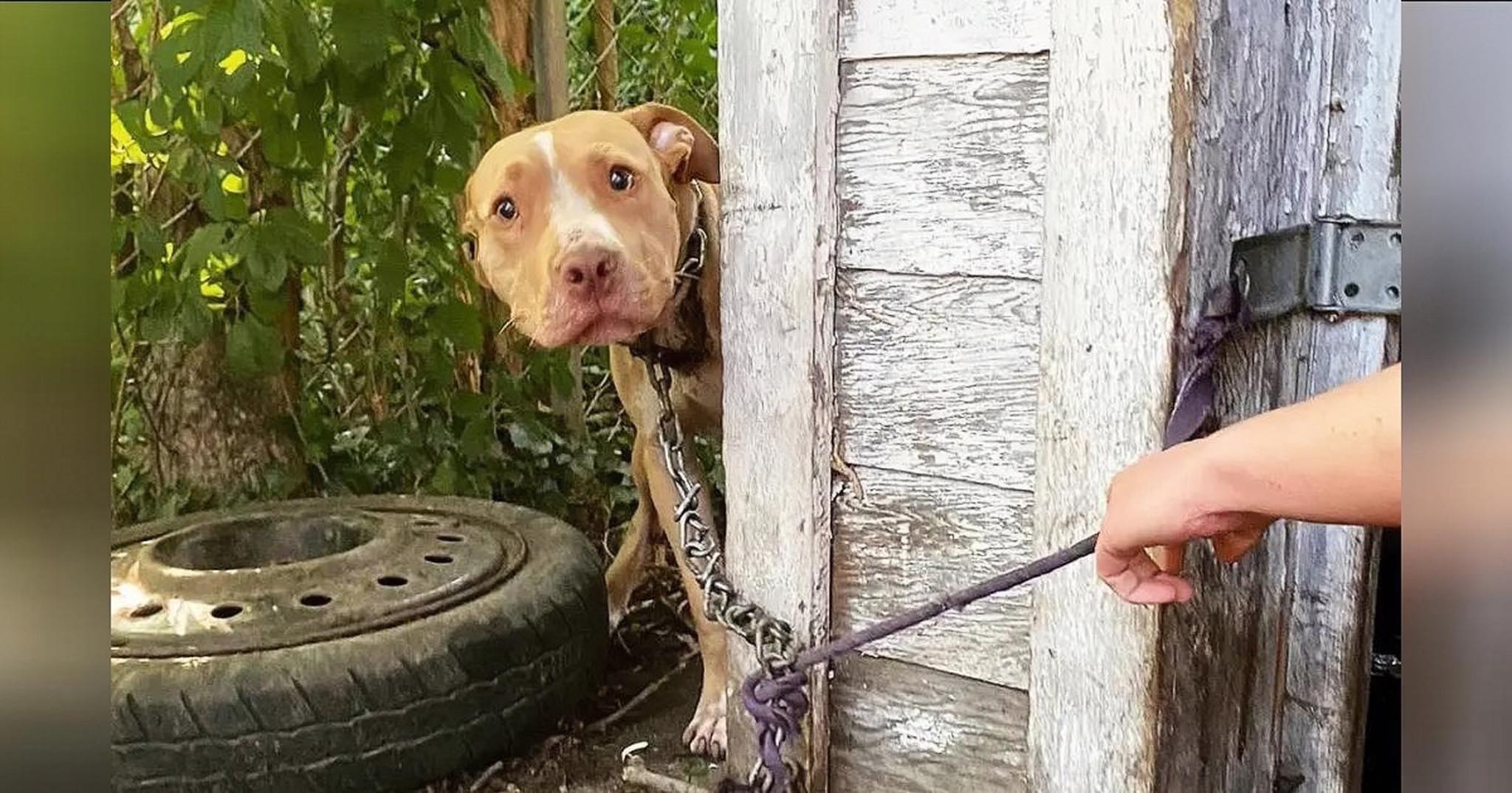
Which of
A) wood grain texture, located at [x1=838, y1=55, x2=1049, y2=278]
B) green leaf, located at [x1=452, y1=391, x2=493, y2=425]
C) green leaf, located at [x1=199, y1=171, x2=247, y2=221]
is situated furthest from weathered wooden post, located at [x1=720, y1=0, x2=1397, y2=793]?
green leaf, located at [x1=199, y1=171, x2=247, y2=221]

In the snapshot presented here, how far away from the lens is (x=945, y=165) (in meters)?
0.51

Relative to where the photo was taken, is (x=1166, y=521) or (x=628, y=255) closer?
(x=1166, y=521)

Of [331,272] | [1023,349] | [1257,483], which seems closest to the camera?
[1257,483]

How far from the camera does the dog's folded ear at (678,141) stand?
1.87 ft

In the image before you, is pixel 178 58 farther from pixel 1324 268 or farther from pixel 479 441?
pixel 1324 268

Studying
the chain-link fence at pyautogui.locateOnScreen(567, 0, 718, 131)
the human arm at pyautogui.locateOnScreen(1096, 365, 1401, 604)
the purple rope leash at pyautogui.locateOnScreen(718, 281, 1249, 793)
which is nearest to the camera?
the human arm at pyautogui.locateOnScreen(1096, 365, 1401, 604)

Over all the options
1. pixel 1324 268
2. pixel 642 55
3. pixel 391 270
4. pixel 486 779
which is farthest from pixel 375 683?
pixel 1324 268

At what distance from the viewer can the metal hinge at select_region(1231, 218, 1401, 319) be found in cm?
50

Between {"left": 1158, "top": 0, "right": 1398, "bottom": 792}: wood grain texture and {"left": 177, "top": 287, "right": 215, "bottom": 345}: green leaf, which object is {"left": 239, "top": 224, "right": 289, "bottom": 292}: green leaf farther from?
{"left": 1158, "top": 0, "right": 1398, "bottom": 792}: wood grain texture

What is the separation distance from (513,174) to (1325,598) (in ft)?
1.20

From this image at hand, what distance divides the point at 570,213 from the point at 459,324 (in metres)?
0.08

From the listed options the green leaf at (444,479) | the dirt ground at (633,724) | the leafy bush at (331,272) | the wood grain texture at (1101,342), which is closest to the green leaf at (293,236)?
the leafy bush at (331,272)

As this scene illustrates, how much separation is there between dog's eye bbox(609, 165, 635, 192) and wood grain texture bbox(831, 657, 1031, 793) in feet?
0.69

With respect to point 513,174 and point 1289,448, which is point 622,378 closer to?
point 513,174
